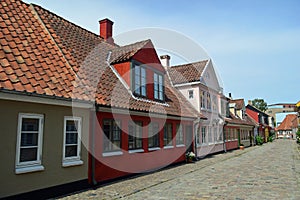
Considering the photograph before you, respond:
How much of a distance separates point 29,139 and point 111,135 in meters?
3.50

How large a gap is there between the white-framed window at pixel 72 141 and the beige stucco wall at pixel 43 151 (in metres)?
0.15

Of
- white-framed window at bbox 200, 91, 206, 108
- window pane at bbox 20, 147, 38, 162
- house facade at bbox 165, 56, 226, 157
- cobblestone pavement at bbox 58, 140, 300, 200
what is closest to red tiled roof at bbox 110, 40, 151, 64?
cobblestone pavement at bbox 58, 140, 300, 200

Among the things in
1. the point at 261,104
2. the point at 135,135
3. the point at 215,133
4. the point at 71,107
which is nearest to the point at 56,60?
the point at 71,107

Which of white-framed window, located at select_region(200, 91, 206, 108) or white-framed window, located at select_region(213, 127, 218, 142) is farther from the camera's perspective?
white-framed window, located at select_region(213, 127, 218, 142)

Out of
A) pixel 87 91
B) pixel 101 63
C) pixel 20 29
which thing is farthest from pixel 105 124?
pixel 20 29

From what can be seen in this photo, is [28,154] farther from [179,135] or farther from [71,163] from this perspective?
[179,135]

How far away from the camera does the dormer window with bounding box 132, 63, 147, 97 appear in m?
12.0

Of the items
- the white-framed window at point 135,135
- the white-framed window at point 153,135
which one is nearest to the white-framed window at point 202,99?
the white-framed window at point 153,135

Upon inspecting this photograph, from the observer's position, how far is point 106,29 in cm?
1527

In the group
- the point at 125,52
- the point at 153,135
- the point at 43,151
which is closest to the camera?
the point at 43,151

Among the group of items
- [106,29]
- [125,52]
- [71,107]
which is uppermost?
[106,29]

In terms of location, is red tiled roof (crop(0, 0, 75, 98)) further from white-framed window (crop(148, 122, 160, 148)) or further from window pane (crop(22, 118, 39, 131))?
white-framed window (crop(148, 122, 160, 148))

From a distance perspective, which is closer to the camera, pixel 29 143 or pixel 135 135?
pixel 29 143

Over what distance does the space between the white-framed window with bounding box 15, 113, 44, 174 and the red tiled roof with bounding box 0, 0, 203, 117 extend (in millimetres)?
864
